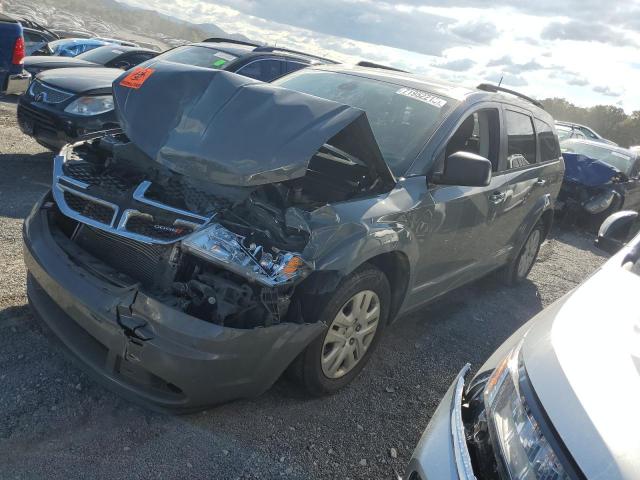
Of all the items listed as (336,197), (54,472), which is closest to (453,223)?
(336,197)

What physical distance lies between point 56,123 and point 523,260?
5.20 m

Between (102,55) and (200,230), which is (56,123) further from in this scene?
(102,55)

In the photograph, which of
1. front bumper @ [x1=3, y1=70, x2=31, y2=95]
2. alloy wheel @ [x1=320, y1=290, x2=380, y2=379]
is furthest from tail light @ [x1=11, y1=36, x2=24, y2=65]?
alloy wheel @ [x1=320, y1=290, x2=380, y2=379]

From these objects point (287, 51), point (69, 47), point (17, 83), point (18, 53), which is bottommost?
point (69, 47)

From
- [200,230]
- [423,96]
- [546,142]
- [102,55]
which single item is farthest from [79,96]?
[546,142]

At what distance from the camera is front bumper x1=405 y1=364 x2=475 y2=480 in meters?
1.73

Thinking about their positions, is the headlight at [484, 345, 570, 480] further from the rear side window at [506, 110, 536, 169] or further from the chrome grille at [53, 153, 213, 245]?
the rear side window at [506, 110, 536, 169]

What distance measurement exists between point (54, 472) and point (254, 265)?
1.21 m

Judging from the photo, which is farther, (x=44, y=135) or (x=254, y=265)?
(x=44, y=135)

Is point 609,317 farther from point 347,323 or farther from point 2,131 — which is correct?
point 2,131

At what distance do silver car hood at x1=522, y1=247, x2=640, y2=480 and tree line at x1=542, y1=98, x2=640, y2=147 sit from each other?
39.0 metres

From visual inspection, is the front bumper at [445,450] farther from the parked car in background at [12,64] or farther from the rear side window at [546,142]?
the parked car in background at [12,64]

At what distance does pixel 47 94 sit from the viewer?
21.2ft

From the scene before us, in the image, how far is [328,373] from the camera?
3.10 metres
